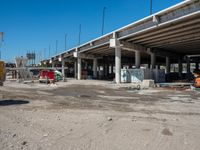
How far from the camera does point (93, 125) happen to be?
646 centimetres

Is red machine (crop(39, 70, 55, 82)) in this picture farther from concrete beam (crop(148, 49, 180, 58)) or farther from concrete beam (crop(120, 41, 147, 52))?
concrete beam (crop(148, 49, 180, 58))

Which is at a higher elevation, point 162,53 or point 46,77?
point 162,53

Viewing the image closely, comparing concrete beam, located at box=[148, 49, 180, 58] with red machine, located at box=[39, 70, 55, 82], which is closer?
red machine, located at box=[39, 70, 55, 82]

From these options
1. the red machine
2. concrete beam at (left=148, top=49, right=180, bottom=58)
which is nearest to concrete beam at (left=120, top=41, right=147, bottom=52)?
concrete beam at (left=148, top=49, right=180, bottom=58)

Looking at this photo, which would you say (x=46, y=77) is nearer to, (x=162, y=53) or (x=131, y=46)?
(x=131, y=46)

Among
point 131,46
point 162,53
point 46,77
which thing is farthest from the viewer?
→ point 162,53

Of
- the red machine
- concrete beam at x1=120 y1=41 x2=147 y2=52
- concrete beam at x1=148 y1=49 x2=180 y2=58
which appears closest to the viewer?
concrete beam at x1=120 y1=41 x2=147 y2=52

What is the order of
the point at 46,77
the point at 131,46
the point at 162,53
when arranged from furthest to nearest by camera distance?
the point at 162,53 < the point at 131,46 < the point at 46,77

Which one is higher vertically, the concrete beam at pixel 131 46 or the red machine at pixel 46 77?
the concrete beam at pixel 131 46

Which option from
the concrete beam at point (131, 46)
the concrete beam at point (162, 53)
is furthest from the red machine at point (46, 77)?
the concrete beam at point (162, 53)

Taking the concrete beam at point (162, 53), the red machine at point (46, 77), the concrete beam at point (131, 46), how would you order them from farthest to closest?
the concrete beam at point (162, 53), the red machine at point (46, 77), the concrete beam at point (131, 46)

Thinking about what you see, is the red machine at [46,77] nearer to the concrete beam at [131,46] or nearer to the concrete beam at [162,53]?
the concrete beam at [131,46]

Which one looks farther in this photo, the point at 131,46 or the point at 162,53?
the point at 162,53

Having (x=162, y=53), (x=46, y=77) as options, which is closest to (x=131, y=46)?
(x=162, y=53)
